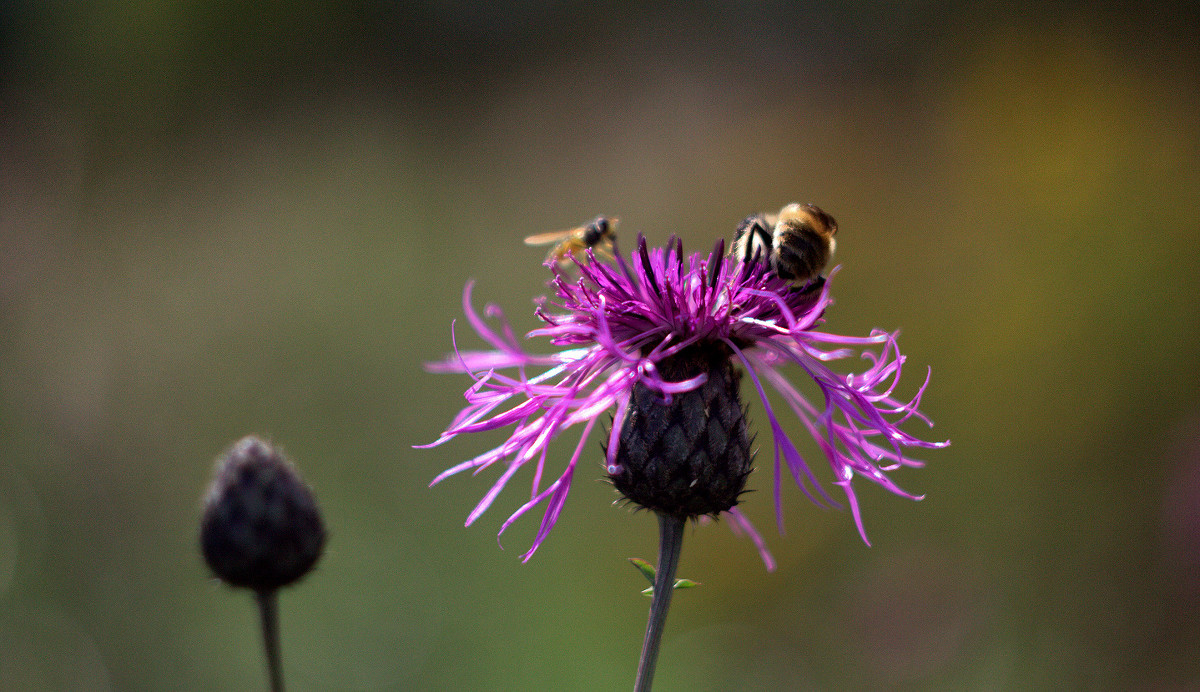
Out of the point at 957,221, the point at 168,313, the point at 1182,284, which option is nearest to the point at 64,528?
the point at 168,313

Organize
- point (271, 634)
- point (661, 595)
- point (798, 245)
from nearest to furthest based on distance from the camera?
1. point (271, 634)
2. point (661, 595)
3. point (798, 245)

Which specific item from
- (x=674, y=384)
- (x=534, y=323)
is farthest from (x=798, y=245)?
(x=534, y=323)

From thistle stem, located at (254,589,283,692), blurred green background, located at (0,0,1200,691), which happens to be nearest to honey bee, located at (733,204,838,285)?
blurred green background, located at (0,0,1200,691)

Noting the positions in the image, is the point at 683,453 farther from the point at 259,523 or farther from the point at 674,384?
the point at 259,523

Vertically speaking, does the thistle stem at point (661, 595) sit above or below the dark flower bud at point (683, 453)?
below

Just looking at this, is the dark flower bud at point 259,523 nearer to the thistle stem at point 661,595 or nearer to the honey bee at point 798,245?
the thistle stem at point 661,595

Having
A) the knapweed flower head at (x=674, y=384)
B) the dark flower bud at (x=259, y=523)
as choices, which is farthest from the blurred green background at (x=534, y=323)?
the dark flower bud at (x=259, y=523)
